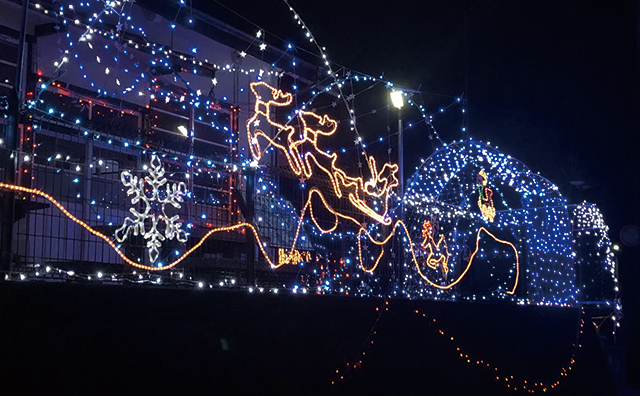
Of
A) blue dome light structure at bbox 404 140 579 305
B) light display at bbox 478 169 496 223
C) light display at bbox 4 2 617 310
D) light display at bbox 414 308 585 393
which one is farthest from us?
light display at bbox 478 169 496 223

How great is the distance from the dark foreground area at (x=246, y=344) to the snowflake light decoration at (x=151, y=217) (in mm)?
1306

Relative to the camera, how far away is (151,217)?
5488mm

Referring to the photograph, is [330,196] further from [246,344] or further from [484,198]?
[484,198]

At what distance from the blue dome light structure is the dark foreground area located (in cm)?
110

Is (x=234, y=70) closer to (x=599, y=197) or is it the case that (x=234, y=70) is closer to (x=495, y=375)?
(x=495, y=375)

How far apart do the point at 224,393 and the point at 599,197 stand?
14.3 metres

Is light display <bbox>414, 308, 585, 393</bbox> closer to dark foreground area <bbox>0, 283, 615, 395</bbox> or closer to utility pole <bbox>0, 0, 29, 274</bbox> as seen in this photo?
dark foreground area <bbox>0, 283, 615, 395</bbox>

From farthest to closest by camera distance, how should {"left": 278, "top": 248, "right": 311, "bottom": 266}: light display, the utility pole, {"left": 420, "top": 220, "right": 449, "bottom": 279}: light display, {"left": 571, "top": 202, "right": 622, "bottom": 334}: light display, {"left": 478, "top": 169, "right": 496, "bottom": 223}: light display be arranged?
{"left": 571, "top": 202, "right": 622, "bottom": 334}: light display, {"left": 478, "top": 169, "right": 496, "bottom": 223}: light display, {"left": 420, "top": 220, "right": 449, "bottom": 279}: light display, {"left": 278, "top": 248, "right": 311, "bottom": 266}: light display, the utility pole

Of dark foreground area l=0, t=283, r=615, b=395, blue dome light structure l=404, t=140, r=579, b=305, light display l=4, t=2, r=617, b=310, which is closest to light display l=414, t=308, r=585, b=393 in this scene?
dark foreground area l=0, t=283, r=615, b=395

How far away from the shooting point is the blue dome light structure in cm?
849

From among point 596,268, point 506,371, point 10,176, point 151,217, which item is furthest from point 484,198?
point 10,176

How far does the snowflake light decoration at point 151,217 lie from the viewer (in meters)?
5.20

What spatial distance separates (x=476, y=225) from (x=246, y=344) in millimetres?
5914

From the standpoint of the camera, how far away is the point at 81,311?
3508 mm
